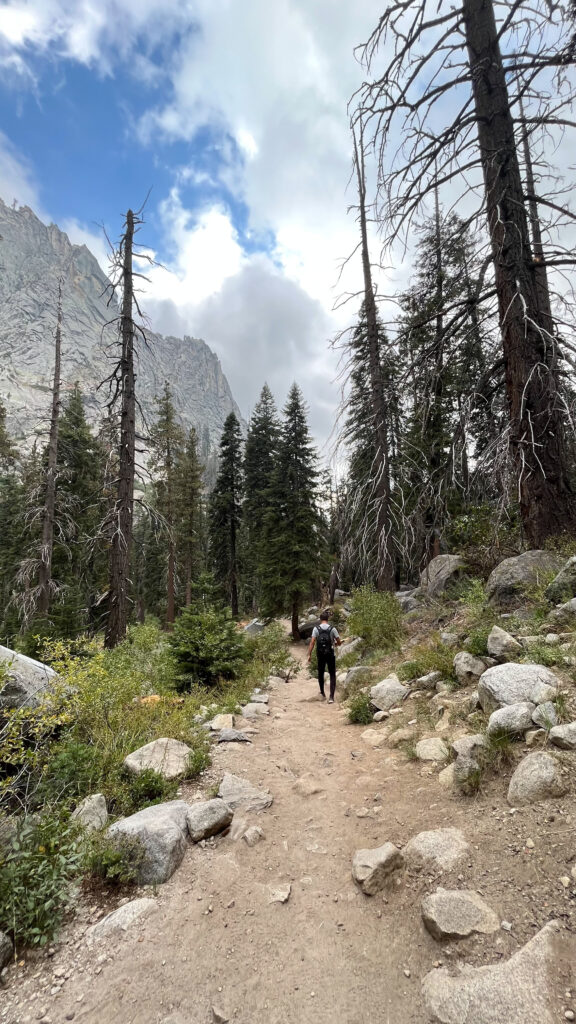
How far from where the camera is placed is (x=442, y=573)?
860 cm

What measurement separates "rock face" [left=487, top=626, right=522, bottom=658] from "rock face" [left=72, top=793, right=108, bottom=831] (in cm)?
418

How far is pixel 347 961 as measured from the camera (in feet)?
7.93

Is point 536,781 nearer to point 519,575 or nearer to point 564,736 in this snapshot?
point 564,736

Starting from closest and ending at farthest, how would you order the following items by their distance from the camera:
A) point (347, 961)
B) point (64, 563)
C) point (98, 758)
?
point (347, 961) → point (98, 758) → point (64, 563)

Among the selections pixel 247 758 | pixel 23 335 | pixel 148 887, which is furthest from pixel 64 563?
pixel 23 335

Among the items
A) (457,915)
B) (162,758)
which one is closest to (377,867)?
(457,915)

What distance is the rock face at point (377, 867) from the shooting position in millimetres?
2857

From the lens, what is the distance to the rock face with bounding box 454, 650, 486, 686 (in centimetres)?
488

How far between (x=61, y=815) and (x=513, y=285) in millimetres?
7804

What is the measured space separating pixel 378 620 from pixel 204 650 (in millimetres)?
3941

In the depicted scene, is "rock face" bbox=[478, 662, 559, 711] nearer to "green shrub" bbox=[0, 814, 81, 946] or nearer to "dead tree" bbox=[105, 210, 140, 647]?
"green shrub" bbox=[0, 814, 81, 946]

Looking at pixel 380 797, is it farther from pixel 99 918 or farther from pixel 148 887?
pixel 99 918

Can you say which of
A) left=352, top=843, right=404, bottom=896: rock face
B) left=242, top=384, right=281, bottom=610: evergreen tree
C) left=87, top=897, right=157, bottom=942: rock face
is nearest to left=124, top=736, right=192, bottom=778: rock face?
left=87, top=897, right=157, bottom=942: rock face

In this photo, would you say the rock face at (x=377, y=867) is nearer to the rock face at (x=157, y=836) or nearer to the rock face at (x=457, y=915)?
the rock face at (x=457, y=915)
